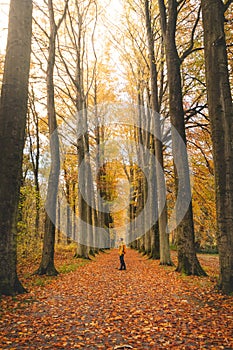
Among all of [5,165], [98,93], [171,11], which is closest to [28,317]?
[5,165]

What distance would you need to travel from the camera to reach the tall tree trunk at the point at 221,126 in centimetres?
661

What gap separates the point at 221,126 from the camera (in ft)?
22.8

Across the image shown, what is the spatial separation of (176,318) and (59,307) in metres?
2.57

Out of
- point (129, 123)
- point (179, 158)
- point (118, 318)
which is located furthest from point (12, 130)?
point (129, 123)

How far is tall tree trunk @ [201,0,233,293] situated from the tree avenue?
0.08 ft

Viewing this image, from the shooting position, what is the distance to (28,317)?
5395mm

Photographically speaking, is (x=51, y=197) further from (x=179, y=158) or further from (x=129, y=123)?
(x=129, y=123)

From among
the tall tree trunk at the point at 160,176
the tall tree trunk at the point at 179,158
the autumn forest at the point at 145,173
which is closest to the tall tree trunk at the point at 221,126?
the autumn forest at the point at 145,173

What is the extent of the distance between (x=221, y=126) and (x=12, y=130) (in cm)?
505

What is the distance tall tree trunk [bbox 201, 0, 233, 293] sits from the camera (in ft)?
21.7

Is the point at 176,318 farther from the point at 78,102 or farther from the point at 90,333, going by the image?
the point at 78,102

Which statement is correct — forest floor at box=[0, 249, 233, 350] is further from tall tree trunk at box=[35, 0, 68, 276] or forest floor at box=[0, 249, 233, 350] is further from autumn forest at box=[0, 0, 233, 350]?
tall tree trunk at box=[35, 0, 68, 276]

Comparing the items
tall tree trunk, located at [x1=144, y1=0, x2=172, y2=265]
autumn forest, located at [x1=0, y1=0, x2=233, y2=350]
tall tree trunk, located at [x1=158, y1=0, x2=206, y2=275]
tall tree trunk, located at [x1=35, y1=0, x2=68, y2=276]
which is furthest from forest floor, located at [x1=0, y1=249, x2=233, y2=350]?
tall tree trunk, located at [x1=144, y1=0, x2=172, y2=265]

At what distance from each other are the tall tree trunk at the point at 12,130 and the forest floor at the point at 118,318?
34.8 inches
